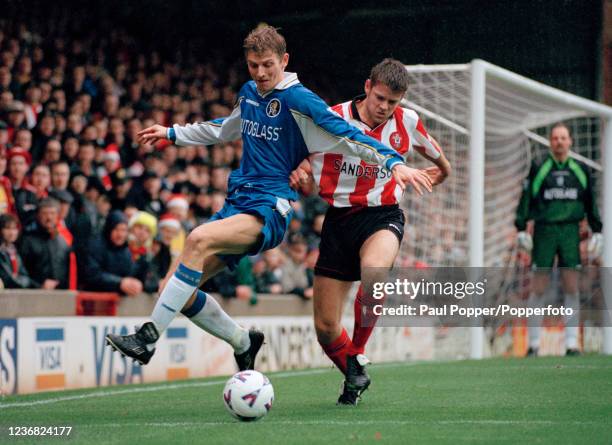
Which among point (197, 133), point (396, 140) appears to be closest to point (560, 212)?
point (396, 140)

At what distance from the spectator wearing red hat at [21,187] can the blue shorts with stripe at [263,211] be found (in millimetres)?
4136

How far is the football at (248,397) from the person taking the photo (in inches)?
227

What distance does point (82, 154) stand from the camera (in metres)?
11.9

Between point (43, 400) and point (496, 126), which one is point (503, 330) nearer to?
point (496, 126)

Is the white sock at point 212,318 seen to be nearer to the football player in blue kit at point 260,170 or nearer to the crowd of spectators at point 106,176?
the football player in blue kit at point 260,170

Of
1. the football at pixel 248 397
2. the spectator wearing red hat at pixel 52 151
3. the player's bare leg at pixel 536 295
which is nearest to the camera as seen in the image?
the football at pixel 248 397

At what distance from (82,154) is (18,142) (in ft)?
2.24

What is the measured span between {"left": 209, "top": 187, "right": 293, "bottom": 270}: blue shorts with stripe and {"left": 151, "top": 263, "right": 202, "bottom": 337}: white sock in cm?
38

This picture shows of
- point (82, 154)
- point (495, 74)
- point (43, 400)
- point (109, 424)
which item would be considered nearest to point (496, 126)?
point (495, 74)

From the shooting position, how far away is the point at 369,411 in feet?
20.8

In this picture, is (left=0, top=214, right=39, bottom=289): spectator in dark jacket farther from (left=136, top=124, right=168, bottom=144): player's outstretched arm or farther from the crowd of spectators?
(left=136, top=124, right=168, bottom=144): player's outstretched arm

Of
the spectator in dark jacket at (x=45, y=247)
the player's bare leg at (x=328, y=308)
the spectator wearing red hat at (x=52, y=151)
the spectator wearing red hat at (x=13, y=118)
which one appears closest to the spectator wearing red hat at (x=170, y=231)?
the spectator wearing red hat at (x=52, y=151)

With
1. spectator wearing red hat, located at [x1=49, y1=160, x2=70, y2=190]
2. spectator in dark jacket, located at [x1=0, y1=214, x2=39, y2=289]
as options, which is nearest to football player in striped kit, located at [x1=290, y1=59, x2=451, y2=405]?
spectator in dark jacket, located at [x1=0, y1=214, x2=39, y2=289]

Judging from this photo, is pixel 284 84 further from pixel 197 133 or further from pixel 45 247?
pixel 45 247
